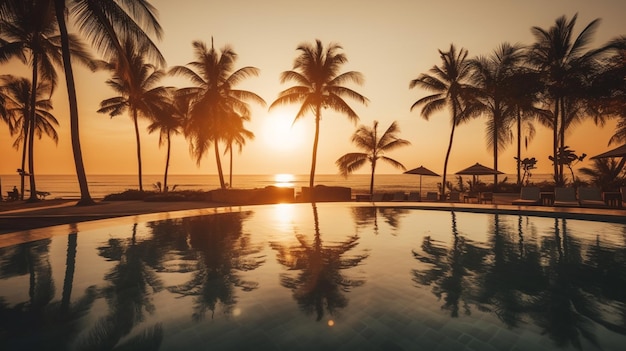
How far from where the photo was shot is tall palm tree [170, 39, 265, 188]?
72.7 feet

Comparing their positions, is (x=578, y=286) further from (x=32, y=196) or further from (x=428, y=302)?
(x=32, y=196)

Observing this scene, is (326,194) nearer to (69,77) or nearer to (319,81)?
(319,81)

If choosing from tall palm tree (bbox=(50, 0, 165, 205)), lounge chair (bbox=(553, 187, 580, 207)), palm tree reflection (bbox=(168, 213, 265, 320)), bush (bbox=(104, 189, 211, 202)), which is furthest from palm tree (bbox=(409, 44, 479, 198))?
tall palm tree (bbox=(50, 0, 165, 205))

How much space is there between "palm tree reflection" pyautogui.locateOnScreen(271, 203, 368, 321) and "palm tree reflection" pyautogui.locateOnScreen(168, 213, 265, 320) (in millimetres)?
710

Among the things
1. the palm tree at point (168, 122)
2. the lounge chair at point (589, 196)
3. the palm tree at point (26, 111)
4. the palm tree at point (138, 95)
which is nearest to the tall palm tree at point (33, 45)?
the palm tree at point (26, 111)

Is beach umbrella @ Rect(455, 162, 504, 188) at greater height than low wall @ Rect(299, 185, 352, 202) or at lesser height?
greater

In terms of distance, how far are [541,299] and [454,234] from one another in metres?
4.75

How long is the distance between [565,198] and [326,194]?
13.0 meters

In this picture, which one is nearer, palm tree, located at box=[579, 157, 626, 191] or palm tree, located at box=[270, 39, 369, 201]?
palm tree, located at box=[579, 157, 626, 191]

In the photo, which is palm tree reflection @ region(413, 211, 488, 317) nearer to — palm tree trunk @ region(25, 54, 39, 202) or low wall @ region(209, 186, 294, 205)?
low wall @ region(209, 186, 294, 205)

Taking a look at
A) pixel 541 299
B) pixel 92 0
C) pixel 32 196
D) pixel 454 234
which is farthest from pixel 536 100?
pixel 32 196

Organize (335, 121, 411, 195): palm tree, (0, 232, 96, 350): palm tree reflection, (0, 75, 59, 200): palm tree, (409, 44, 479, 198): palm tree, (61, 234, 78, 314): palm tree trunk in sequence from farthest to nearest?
(335, 121, 411, 195): palm tree → (0, 75, 59, 200): palm tree → (409, 44, 479, 198): palm tree → (61, 234, 78, 314): palm tree trunk → (0, 232, 96, 350): palm tree reflection

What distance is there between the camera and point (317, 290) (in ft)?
16.2

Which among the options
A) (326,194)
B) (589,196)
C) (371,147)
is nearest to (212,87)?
(326,194)
